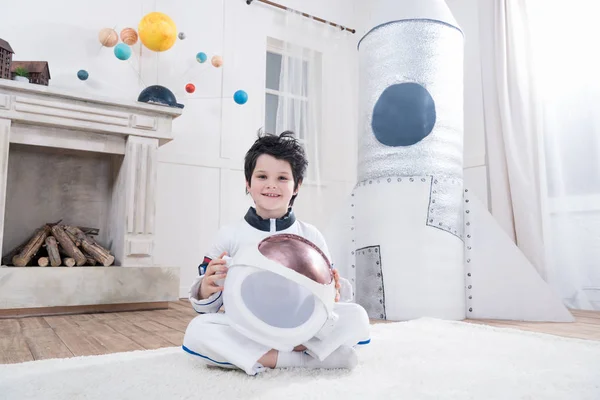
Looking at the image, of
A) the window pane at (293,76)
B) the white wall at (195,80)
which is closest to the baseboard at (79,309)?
the white wall at (195,80)

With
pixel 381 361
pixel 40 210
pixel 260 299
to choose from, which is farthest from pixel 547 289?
pixel 40 210

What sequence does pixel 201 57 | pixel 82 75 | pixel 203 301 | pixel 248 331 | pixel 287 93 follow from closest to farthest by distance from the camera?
pixel 248 331 < pixel 203 301 < pixel 82 75 < pixel 201 57 < pixel 287 93

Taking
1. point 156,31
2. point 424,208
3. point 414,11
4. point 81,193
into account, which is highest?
point 156,31

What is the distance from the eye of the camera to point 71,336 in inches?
66.6

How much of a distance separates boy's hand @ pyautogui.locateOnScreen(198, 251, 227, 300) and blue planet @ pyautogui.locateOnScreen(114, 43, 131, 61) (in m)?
2.05

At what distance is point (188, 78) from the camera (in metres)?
3.22

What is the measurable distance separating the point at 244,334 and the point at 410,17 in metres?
1.84

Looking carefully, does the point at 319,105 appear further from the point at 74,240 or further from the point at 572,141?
the point at 74,240

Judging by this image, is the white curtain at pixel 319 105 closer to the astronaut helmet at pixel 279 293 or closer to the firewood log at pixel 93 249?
the firewood log at pixel 93 249

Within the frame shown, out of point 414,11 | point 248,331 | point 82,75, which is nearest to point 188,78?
point 82,75

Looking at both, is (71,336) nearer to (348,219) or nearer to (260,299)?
(260,299)

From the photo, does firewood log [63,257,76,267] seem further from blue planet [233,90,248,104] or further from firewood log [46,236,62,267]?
Result: blue planet [233,90,248,104]

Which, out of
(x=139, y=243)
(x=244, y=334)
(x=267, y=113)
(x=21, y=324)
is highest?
(x=267, y=113)

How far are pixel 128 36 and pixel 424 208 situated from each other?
2.03 meters
